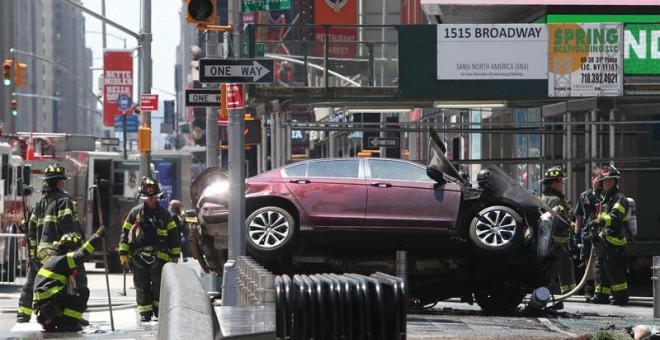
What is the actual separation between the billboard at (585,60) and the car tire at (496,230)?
439 centimetres

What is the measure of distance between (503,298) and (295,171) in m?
2.88

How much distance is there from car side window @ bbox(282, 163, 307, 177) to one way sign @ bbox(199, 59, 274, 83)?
107 cm

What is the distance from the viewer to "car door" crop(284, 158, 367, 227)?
54.4ft

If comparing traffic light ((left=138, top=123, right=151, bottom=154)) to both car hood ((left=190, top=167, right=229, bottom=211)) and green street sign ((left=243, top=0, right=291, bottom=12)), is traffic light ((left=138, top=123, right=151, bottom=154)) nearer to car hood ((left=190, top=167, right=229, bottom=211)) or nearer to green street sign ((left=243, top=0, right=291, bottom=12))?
car hood ((left=190, top=167, right=229, bottom=211))

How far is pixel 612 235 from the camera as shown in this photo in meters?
18.6

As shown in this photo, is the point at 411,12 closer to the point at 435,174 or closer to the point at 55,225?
the point at 435,174

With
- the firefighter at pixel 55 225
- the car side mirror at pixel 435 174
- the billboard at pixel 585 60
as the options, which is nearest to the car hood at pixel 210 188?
the firefighter at pixel 55 225

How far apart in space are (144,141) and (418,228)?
38.9 feet

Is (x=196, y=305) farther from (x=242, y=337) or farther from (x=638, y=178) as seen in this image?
(x=638, y=178)

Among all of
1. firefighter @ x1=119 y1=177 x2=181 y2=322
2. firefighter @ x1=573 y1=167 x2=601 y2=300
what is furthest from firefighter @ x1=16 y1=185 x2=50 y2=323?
firefighter @ x1=573 y1=167 x2=601 y2=300

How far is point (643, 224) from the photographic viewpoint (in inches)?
921

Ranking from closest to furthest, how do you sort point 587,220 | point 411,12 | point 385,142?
point 587,220
point 385,142
point 411,12

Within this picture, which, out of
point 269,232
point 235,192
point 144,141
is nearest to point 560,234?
point 269,232

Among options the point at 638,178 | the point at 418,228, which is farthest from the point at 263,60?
the point at 638,178
